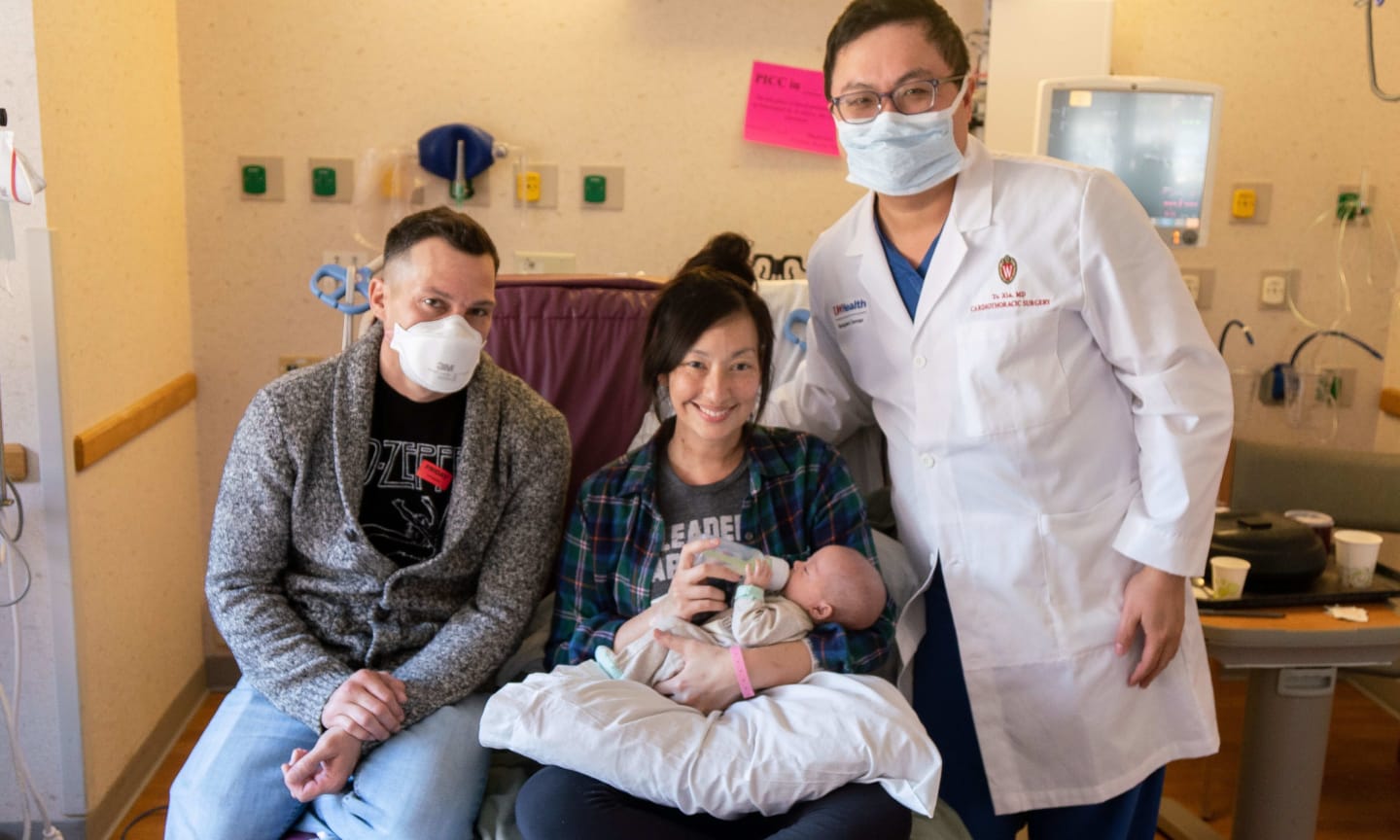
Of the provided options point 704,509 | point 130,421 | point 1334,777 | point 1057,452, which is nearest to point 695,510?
point 704,509

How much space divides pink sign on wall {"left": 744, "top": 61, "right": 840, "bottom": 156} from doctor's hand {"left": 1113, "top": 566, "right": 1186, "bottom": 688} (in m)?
1.84

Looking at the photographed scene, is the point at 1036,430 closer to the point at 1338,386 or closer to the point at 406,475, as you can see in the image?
the point at 406,475

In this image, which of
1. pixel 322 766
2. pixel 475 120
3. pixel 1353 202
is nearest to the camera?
A: pixel 322 766

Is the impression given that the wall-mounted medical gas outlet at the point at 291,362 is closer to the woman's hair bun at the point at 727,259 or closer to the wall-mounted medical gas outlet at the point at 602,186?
the wall-mounted medical gas outlet at the point at 602,186

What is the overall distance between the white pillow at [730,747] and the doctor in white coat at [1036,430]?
29 centimetres

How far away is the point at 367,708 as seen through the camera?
5.38ft

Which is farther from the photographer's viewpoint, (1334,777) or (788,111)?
(788,111)

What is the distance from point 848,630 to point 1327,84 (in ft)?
8.23

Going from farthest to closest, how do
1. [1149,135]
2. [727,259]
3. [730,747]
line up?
[1149,135]
[727,259]
[730,747]

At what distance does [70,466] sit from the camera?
2281 millimetres

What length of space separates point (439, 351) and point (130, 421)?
1.22m

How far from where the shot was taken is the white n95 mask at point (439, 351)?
5.68ft

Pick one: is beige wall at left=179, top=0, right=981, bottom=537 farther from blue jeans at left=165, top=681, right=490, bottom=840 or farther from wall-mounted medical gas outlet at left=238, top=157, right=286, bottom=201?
blue jeans at left=165, top=681, right=490, bottom=840

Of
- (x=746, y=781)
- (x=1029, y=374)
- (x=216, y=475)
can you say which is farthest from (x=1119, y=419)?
(x=216, y=475)
